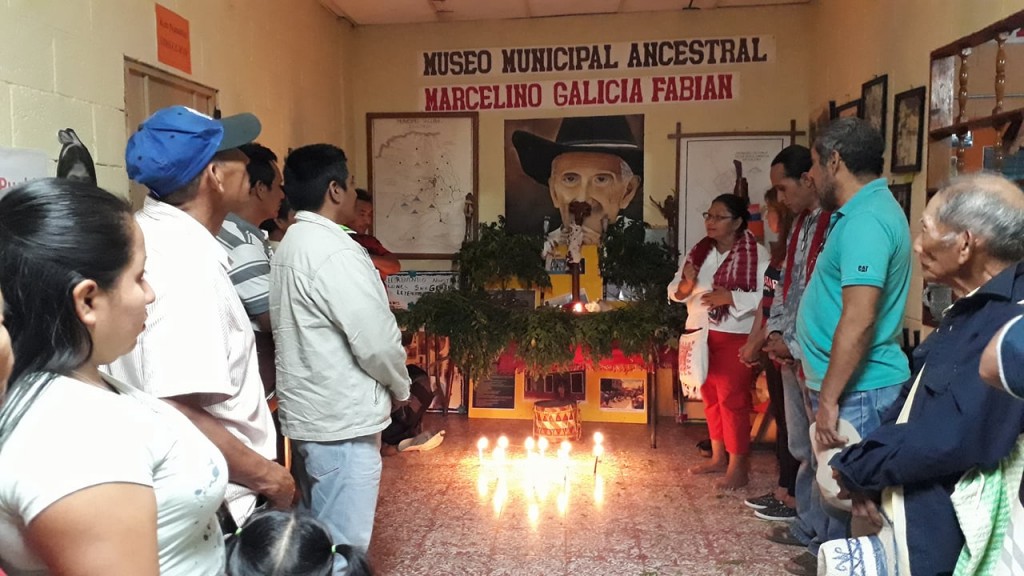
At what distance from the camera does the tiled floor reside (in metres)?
2.68

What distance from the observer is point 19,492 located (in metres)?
0.75

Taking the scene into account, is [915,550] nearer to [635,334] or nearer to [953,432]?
[953,432]

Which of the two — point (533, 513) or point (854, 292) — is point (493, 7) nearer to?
point (533, 513)

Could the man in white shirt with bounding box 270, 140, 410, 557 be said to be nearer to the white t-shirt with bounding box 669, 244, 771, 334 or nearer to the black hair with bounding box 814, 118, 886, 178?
the black hair with bounding box 814, 118, 886, 178

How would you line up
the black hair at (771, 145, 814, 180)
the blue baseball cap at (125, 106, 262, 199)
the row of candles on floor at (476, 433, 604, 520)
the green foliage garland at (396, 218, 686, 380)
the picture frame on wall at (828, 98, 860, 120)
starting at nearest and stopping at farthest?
the blue baseball cap at (125, 106, 262, 199) → the black hair at (771, 145, 814, 180) → the row of candles on floor at (476, 433, 604, 520) → the picture frame on wall at (828, 98, 860, 120) → the green foliage garland at (396, 218, 686, 380)

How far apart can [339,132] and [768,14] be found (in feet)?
10.0

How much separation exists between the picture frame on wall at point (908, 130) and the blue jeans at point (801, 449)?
112 centimetres

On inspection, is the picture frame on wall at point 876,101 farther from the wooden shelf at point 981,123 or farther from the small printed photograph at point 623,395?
the small printed photograph at point 623,395

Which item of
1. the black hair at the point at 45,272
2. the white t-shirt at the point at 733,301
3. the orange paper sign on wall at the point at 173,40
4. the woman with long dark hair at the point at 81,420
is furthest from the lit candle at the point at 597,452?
the black hair at the point at 45,272

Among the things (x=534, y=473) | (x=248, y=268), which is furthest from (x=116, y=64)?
(x=534, y=473)

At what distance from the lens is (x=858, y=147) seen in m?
2.17

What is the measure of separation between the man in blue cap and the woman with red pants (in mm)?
2567

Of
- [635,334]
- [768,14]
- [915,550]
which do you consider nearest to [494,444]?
[635,334]

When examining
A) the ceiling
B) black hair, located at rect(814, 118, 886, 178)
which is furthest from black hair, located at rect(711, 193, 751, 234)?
the ceiling
